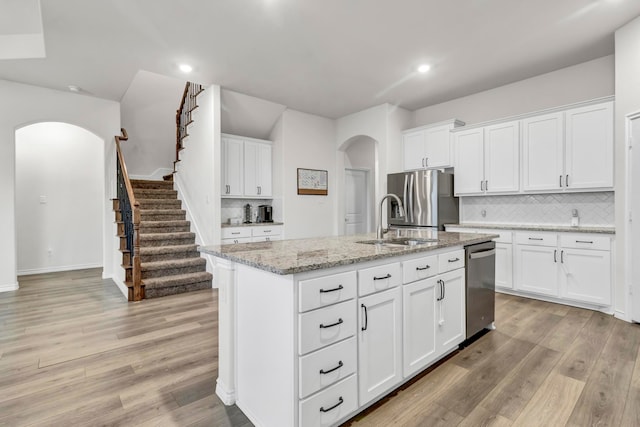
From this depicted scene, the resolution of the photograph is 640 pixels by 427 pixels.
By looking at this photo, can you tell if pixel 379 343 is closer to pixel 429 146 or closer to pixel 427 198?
pixel 427 198

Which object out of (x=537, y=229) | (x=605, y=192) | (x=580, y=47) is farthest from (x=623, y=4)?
(x=537, y=229)

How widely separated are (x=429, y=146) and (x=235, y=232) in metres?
3.36

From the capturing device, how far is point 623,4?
2.74m

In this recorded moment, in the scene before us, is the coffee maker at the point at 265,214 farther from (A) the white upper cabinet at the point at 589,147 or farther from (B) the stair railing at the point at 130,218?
(A) the white upper cabinet at the point at 589,147

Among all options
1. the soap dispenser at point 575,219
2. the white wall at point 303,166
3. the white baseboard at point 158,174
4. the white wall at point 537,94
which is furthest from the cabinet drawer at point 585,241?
the white baseboard at point 158,174

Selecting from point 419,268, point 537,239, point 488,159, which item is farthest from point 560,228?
point 419,268

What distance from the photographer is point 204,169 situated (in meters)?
4.81

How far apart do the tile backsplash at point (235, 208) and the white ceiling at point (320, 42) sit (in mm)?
1906

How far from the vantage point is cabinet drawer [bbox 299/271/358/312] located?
56.6 inches

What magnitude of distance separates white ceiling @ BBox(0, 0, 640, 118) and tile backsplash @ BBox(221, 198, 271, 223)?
1906mm

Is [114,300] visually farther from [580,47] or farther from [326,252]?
[580,47]

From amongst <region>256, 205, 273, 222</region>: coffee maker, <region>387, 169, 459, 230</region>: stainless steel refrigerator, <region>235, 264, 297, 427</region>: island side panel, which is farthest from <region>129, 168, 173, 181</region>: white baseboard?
<region>235, 264, 297, 427</region>: island side panel

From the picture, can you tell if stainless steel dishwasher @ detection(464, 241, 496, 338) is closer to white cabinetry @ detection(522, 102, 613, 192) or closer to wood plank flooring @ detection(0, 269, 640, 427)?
wood plank flooring @ detection(0, 269, 640, 427)

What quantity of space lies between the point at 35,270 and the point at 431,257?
6.66 metres
